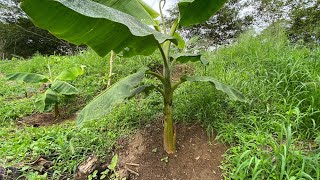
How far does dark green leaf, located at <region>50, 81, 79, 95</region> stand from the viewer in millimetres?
3600

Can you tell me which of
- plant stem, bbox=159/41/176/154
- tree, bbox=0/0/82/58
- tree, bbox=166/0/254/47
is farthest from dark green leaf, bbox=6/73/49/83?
Answer: tree, bbox=0/0/82/58

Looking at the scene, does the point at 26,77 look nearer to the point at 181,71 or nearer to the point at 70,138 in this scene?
the point at 70,138

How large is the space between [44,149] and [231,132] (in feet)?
6.30

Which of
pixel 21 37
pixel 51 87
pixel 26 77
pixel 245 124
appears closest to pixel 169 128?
pixel 245 124

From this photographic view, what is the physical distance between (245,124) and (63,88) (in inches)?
104

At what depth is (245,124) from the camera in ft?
7.63

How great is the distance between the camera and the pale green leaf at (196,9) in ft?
6.25

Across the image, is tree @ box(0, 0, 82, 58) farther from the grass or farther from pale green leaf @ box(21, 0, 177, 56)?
pale green leaf @ box(21, 0, 177, 56)

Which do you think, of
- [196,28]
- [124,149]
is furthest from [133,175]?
[196,28]

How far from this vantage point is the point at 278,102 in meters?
2.48

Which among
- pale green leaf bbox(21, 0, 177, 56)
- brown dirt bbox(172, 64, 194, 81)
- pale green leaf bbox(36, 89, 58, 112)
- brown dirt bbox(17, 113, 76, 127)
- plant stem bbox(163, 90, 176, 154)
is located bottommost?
plant stem bbox(163, 90, 176, 154)

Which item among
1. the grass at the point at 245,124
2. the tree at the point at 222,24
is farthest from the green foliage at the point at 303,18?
the grass at the point at 245,124

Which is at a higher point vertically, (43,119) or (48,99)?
(48,99)

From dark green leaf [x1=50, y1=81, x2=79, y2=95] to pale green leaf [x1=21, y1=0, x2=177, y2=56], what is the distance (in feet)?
7.11
